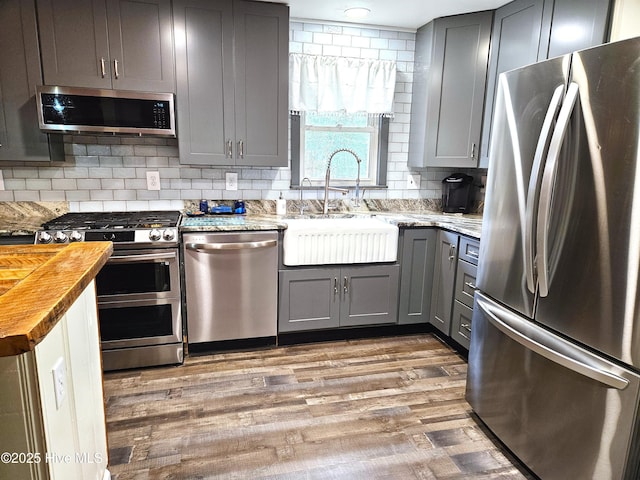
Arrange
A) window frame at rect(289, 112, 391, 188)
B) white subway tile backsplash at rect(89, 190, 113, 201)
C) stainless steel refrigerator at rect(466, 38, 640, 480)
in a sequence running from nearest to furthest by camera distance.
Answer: stainless steel refrigerator at rect(466, 38, 640, 480), white subway tile backsplash at rect(89, 190, 113, 201), window frame at rect(289, 112, 391, 188)

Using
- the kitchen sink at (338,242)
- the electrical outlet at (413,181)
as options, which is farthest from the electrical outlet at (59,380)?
Answer: the electrical outlet at (413,181)

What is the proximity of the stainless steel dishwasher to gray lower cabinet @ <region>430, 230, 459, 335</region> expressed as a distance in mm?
1208

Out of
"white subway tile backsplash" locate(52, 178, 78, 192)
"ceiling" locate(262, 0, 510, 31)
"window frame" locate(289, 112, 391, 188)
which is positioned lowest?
"white subway tile backsplash" locate(52, 178, 78, 192)

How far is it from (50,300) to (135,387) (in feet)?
5.78

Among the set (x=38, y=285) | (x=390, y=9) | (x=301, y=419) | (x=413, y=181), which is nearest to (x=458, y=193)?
(x=413, y=181)

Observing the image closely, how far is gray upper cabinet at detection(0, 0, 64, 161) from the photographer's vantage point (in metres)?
2.47

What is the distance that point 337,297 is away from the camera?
9.86ft

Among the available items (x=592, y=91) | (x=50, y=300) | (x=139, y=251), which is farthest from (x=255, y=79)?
(x=50, y=300)

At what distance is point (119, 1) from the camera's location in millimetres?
2566

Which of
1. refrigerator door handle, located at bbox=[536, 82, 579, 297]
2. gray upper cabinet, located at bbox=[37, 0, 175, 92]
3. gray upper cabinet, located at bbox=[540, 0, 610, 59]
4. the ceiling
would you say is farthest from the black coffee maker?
gray upper cabinet, located at bbox=[37, 0, 175, 92]

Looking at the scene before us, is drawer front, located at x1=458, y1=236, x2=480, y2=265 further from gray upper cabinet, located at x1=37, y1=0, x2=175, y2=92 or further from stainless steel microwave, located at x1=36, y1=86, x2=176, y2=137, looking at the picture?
gray upper cabinet, located at x1=37, y1=0, x2=175, y2=92

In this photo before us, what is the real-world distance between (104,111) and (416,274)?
2401mm

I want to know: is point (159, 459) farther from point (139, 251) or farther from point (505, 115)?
point (505, 115)

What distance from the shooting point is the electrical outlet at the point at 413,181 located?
368cm
